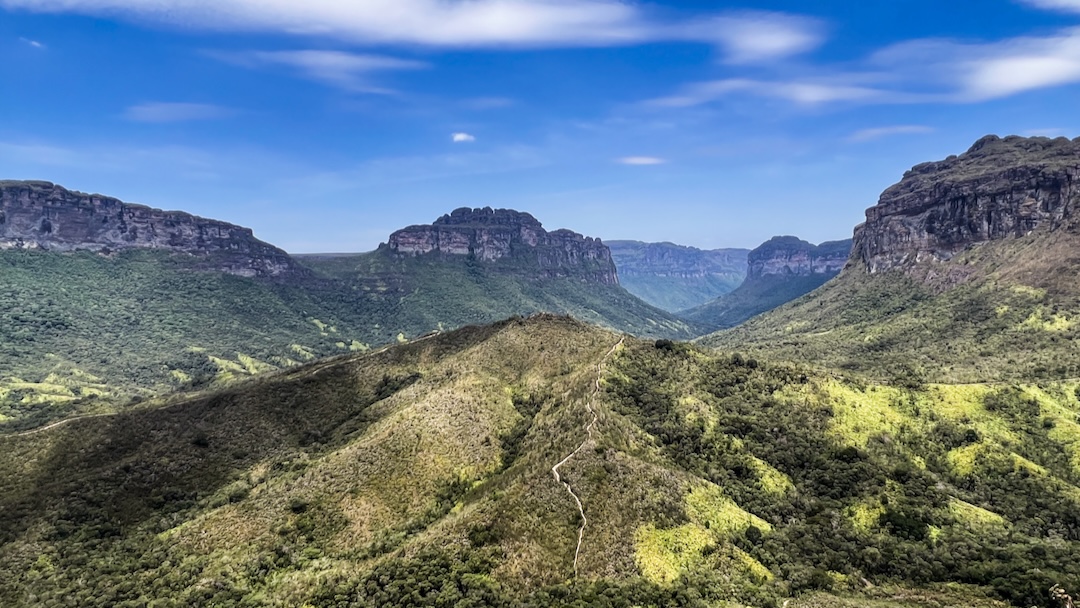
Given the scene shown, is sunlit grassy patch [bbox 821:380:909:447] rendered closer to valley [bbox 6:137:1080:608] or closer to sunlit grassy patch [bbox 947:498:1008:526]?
valley [bbox 6:137:1080:608]

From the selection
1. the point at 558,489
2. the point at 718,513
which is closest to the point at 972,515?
the point at 718,513

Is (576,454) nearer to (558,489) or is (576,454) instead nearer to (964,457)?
(558,489)

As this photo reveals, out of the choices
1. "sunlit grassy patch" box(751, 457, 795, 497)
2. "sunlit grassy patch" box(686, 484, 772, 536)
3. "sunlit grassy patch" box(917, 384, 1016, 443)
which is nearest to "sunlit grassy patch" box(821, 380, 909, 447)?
"sunlit grassy patch" box(917, 384, 1016, 443)

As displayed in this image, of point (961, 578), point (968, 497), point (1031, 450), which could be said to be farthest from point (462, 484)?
point (1031, 450)

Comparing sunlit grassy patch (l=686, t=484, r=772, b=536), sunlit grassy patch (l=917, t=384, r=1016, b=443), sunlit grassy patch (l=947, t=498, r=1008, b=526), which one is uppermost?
sunlit grassy patch (l=917, t=384, r=1016, b=443)

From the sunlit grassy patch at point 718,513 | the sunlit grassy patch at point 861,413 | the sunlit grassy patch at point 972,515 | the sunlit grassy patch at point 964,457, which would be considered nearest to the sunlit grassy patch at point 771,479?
the sunlit grassy patch at point 718,513

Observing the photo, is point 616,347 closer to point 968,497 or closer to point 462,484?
point 462,484
